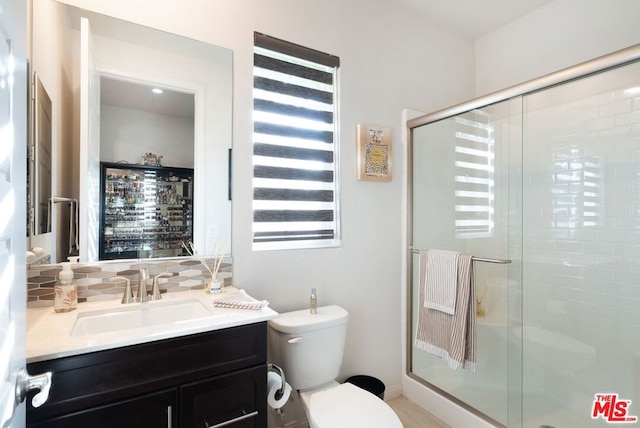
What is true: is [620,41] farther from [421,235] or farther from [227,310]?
[227,310]

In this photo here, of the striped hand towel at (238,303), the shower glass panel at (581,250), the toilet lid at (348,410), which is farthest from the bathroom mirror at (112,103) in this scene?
the shower glass panel at (581,250)

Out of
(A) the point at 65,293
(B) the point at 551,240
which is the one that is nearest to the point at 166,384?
(A) the point at 65,293

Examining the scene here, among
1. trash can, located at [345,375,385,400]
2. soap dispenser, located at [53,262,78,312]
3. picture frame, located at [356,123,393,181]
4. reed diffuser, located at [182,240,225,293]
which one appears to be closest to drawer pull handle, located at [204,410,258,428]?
reed diffuser, located at [182,240,225,293]

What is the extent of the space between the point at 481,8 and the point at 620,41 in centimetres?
85

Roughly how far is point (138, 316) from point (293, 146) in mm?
1168

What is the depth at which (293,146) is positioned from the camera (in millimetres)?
1923

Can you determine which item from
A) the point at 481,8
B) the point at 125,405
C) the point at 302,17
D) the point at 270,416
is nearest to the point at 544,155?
the point at 481,8

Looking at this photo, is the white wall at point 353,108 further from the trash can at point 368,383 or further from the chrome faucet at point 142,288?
the chrome faucet at point 142,288

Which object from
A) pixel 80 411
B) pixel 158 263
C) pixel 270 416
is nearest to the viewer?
pixel 80 411

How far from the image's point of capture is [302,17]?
75.7 inches

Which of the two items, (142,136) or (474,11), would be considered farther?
(474,11)

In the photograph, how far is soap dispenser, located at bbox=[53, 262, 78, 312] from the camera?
49.8 inches

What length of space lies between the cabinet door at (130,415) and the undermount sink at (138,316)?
0.25 m

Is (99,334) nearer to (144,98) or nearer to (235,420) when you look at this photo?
(235,420)
